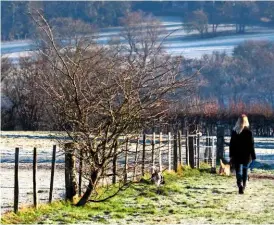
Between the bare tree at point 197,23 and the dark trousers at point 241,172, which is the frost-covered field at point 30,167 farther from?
the bare tree at point 197,23

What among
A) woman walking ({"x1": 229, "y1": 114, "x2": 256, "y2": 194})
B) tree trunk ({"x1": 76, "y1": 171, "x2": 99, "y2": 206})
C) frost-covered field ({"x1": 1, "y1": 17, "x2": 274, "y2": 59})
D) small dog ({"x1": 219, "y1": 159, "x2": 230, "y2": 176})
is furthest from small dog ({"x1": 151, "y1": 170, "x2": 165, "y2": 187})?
frost-covered field ({"x1": 1, "y1": 17, "x2": 274, "y2": 59})

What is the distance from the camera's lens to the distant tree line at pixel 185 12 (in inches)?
6443

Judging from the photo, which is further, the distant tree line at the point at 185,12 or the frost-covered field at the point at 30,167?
the distant tree line at the point at 185,12

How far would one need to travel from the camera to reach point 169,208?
1662 cm

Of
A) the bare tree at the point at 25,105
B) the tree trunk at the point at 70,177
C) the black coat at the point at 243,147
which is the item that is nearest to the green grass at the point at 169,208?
the tree trunk at the point at 70,177

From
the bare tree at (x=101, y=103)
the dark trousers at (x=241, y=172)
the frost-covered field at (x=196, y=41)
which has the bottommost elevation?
the dark trousers at (x=241, y=172)

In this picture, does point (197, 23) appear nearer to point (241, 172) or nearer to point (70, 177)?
point (241, 172)

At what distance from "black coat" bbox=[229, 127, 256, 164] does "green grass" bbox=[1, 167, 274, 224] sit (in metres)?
0.80

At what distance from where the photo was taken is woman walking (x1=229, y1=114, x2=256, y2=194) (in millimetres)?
19391

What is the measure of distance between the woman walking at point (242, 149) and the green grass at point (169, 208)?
496mm

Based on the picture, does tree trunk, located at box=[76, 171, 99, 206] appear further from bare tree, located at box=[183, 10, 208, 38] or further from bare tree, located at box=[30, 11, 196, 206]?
bare tree, located at box=[183, 10, 208, 38]

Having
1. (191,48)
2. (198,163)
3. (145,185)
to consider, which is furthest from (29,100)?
(191,48)

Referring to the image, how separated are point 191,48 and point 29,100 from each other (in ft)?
272

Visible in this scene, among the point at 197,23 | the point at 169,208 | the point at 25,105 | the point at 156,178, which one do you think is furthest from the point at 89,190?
the point at 197,23
